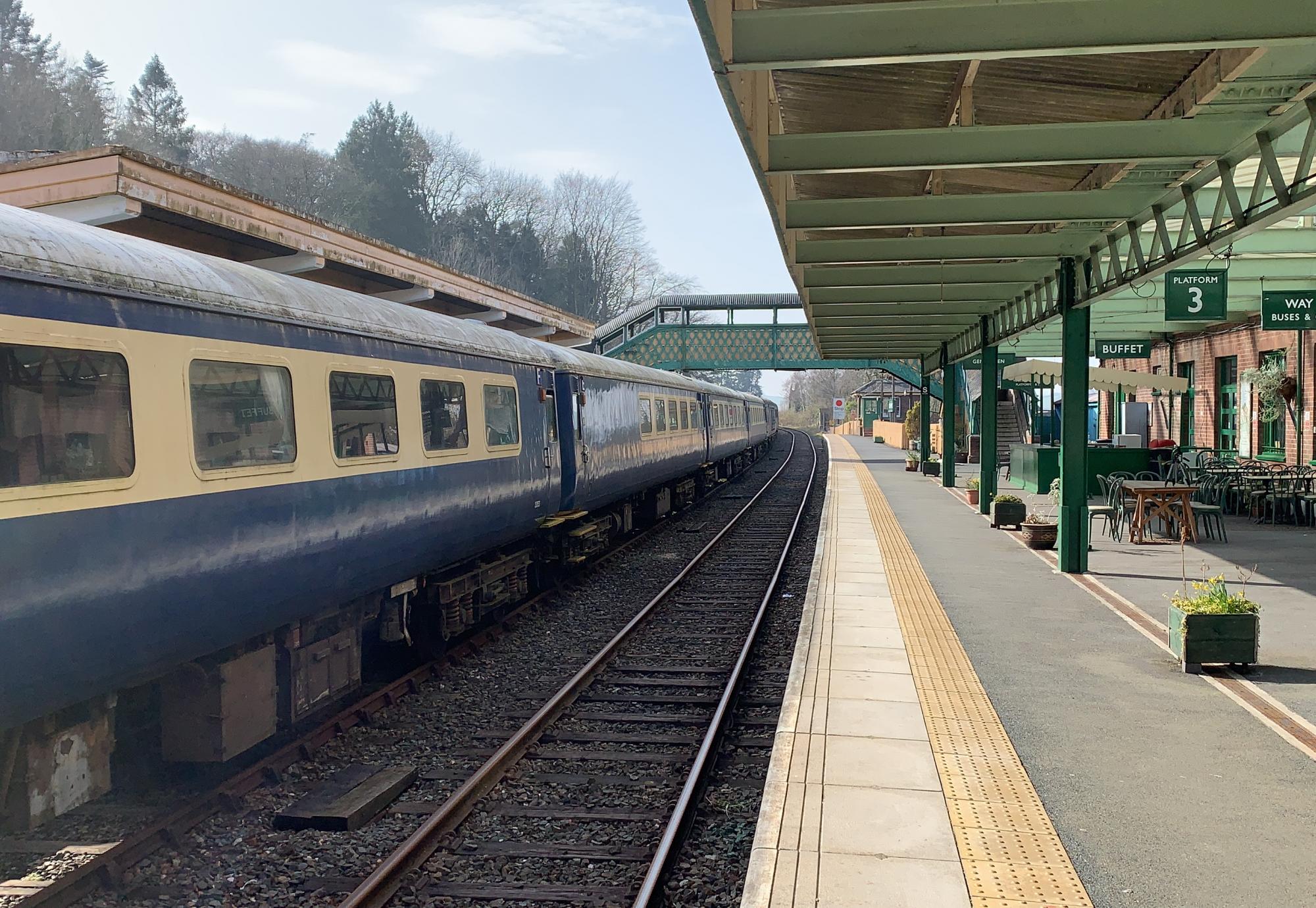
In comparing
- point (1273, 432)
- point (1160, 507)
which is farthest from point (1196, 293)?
point (1273, 432)

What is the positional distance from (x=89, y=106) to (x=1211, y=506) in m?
57.1

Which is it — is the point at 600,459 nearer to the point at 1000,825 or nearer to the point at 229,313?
the point at 229,313

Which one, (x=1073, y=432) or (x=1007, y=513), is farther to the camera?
(x=1007, y=513)

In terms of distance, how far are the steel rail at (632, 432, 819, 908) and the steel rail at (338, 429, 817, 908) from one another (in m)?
1.10

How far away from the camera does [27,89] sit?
49.3 meters

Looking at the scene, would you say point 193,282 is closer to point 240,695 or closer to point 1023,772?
point 240,695

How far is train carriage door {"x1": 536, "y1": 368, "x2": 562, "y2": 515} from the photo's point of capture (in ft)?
35.9

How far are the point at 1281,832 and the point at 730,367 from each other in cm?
3500

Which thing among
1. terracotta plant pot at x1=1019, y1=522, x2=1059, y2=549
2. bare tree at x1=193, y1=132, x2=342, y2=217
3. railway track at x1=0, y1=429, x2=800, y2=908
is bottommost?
railway track at x1=0, y1=429, x2=800, y2=908

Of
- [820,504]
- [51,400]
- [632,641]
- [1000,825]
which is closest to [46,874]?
[51,400]

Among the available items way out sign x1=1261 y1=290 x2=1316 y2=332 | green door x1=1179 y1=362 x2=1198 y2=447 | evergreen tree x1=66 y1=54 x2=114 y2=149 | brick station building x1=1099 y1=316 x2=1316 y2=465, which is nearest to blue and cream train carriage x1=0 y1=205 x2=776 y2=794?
way out sign x1=1261 y1=290 x2=1316 y2=332

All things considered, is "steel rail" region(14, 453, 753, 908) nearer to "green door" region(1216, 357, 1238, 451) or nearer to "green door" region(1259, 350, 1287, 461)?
"green door" region(1259, 350, 1287, 461)

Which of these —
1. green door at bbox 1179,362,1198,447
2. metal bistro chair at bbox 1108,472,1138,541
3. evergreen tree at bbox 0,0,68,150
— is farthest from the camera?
evergreen tree at bbox 0,0,68,150

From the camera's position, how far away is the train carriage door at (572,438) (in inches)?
458
